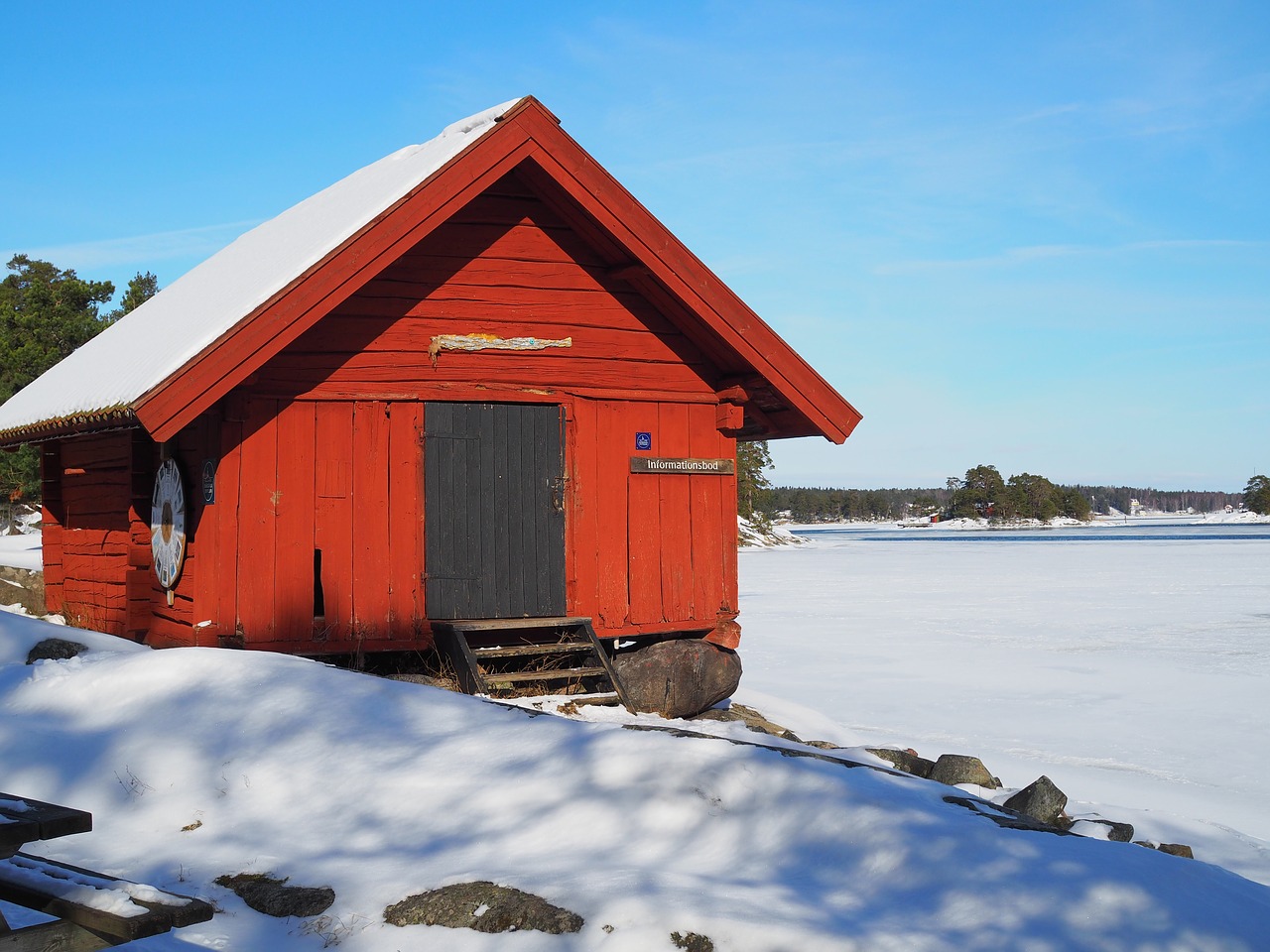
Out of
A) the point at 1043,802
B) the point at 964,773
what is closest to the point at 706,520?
the point at 964,773

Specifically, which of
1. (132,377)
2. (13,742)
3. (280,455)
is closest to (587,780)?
(13,742)

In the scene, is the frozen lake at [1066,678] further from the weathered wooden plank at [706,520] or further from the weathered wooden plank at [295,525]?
the weathered wooden plank at [295,525]

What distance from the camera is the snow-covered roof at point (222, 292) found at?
8.77 metres

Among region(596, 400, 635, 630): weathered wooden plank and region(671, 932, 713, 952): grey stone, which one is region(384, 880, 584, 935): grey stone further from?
region(596, 400, 635, 630): weathered wooden plank

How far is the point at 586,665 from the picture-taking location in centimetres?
980

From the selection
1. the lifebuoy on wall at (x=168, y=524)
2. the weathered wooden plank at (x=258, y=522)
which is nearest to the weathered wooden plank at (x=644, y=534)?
the weathered wooden plank at (x=258, y=522)

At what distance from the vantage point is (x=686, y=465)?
10859 mm

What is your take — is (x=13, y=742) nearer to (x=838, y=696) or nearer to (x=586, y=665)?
(x=586, y=665)

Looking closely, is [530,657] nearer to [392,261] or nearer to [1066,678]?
[392,261]

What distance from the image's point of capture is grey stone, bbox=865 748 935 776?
898 centimetres

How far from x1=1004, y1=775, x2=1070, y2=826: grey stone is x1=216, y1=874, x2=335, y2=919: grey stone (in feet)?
16.3

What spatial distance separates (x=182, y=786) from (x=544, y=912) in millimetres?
2358

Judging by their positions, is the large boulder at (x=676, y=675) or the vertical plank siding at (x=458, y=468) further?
the large boulder at (x=676, y=675)

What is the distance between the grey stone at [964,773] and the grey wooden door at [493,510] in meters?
3.62
